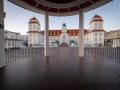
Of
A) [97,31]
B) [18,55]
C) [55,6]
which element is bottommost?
[18,55]

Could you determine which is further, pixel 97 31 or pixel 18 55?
pixel 97 31

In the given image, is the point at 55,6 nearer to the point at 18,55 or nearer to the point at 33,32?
the point at 18,55

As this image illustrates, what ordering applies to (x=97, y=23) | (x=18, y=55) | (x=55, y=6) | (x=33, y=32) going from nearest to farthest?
(x=55, y=6) < (x=18, y=55) < (x=97, y=23) < (x=33, y=32)

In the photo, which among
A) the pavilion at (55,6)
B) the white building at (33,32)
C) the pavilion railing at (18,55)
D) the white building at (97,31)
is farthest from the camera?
the white building at (33,32)

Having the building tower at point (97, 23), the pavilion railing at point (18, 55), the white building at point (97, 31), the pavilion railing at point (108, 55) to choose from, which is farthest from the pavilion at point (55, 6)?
the building tower at point (97, 23)

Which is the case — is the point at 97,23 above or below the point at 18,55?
above

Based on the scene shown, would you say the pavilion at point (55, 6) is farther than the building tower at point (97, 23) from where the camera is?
No

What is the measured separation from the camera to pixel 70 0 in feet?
18.5

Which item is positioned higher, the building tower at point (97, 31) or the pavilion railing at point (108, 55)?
the building tower at point (97, 31)

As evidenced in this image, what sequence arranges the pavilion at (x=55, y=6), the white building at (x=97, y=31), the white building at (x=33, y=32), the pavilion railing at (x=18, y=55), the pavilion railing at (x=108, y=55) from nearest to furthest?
the pavilion at (x=55, y=6) → the pavilion railing at (x=108, y=55) → the pavilion railing at (x=18, y=55) → the white building at (x=97, y=31) → the white building at (x=33, y=32)

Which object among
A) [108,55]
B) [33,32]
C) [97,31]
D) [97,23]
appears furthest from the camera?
[33,32]

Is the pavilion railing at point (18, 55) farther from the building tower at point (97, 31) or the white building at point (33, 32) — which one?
the building tower at point (97, 31)

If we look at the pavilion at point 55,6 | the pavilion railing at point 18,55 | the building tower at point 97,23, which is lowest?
the pavilion railing at point 18,55

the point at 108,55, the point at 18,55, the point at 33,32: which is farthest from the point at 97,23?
the point at 18,55
